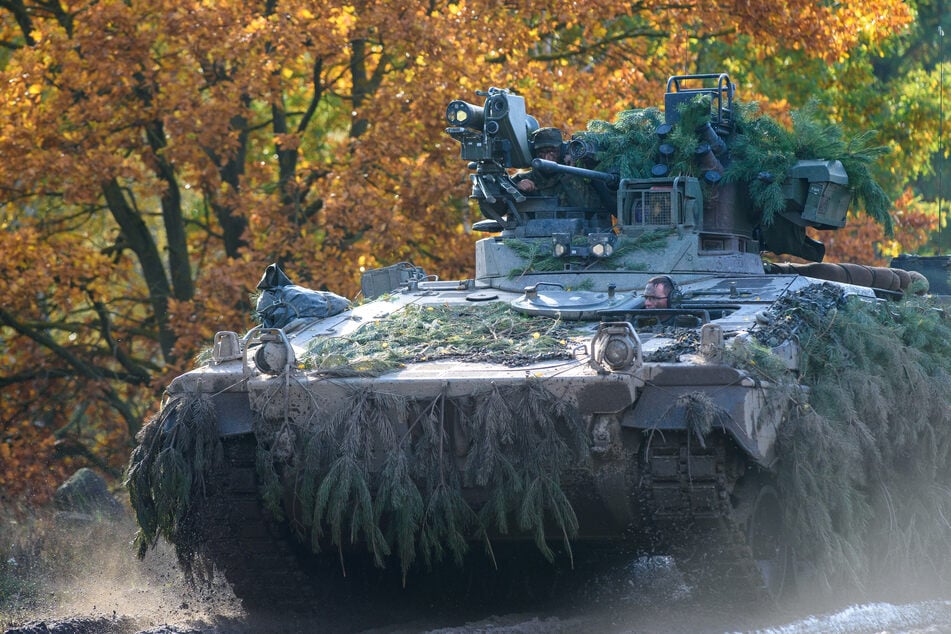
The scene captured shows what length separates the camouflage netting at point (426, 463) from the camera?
782 centimetres

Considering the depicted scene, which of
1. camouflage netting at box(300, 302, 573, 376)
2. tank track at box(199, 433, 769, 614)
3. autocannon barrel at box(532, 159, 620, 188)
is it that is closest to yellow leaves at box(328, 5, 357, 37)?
autocannon barrel at box(532, 159, 620, 188)

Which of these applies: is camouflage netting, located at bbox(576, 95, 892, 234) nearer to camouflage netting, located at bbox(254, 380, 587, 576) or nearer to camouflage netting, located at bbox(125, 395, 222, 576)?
camouflage netting, located at bbox(254, 380, 587, 576)

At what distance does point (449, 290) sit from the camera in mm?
10594

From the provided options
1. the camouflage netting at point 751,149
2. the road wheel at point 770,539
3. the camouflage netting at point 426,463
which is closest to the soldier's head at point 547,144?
the camouflage netting at point 751,149

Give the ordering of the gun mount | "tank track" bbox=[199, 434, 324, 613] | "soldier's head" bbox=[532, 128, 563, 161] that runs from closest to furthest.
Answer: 1. "tank track" bbox=[199, 434, 324, 613]
2. the gun mount
3. "soldier's head" bbox=[532, 128, 563, 161]

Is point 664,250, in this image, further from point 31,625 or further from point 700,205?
point 31,625

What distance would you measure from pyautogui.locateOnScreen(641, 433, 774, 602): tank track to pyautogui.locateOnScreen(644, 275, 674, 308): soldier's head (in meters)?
1.29

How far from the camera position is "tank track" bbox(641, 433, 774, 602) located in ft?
25.6

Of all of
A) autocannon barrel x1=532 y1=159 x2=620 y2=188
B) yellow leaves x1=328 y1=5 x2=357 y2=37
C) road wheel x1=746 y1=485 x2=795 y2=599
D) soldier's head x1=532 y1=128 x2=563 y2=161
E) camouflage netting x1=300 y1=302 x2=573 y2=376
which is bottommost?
road wheel x1=746 y1=485 x2=795 y2=599

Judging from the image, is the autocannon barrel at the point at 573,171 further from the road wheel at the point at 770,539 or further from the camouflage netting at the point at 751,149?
the road wheel at the point at 770,539

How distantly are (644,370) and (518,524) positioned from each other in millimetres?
1057

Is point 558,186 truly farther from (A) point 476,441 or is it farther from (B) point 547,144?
(A) point 476,441

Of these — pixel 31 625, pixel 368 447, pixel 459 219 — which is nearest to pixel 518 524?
pixel 368 447

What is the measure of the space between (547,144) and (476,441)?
4.04 m
